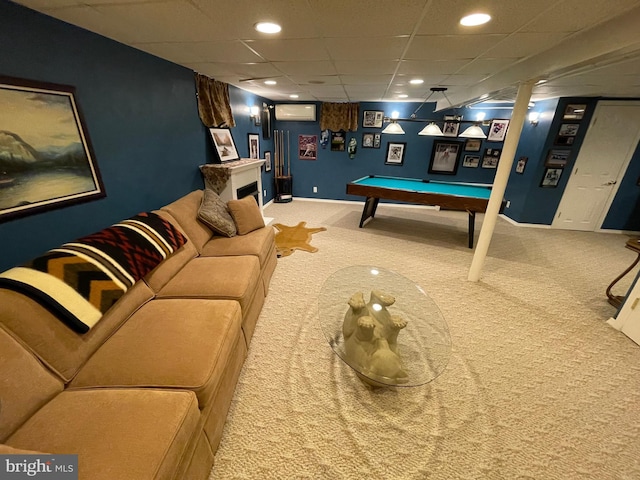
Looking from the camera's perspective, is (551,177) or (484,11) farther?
(551,177)

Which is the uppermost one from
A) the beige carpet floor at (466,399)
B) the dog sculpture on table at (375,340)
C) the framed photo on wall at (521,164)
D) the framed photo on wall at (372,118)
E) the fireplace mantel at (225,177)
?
the framed photo on wall at (372,118)

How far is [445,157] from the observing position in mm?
5469

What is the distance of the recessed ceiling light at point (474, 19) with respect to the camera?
1460 millimetres

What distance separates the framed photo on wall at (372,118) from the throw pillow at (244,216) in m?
3.88

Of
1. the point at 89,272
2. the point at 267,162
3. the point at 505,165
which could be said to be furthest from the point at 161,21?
the point at 267,162

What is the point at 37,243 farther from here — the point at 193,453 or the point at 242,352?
the point at 193,453

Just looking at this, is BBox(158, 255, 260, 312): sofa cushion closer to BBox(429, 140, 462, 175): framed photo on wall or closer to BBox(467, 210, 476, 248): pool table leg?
BBox(467, 210, 476, 248): pool table leg

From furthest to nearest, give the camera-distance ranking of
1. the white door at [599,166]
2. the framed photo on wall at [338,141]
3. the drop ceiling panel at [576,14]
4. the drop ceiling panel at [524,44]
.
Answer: the framed photo on wall at [338,141], the white door at [599,166], the drop ceiling panel at [524,44], the drop ceiling panel at [576,14]

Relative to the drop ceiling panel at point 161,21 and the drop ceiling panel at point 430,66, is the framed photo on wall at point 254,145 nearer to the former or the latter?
the drop ceiling panel at point 161,21

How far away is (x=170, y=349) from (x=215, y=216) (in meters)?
1.65

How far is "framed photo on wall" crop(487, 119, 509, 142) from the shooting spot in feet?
16.7

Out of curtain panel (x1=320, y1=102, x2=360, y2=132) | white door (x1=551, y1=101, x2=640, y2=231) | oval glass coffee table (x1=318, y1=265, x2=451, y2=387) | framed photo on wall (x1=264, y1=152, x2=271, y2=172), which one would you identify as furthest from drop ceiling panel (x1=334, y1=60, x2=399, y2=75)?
white door (x1=551, y1=101, x2=640, y2=231)

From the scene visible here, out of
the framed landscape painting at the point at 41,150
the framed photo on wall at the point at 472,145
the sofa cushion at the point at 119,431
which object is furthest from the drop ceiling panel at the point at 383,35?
the framed photo on wall at the point at 472,145

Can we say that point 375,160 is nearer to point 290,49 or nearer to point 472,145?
point 472,145
